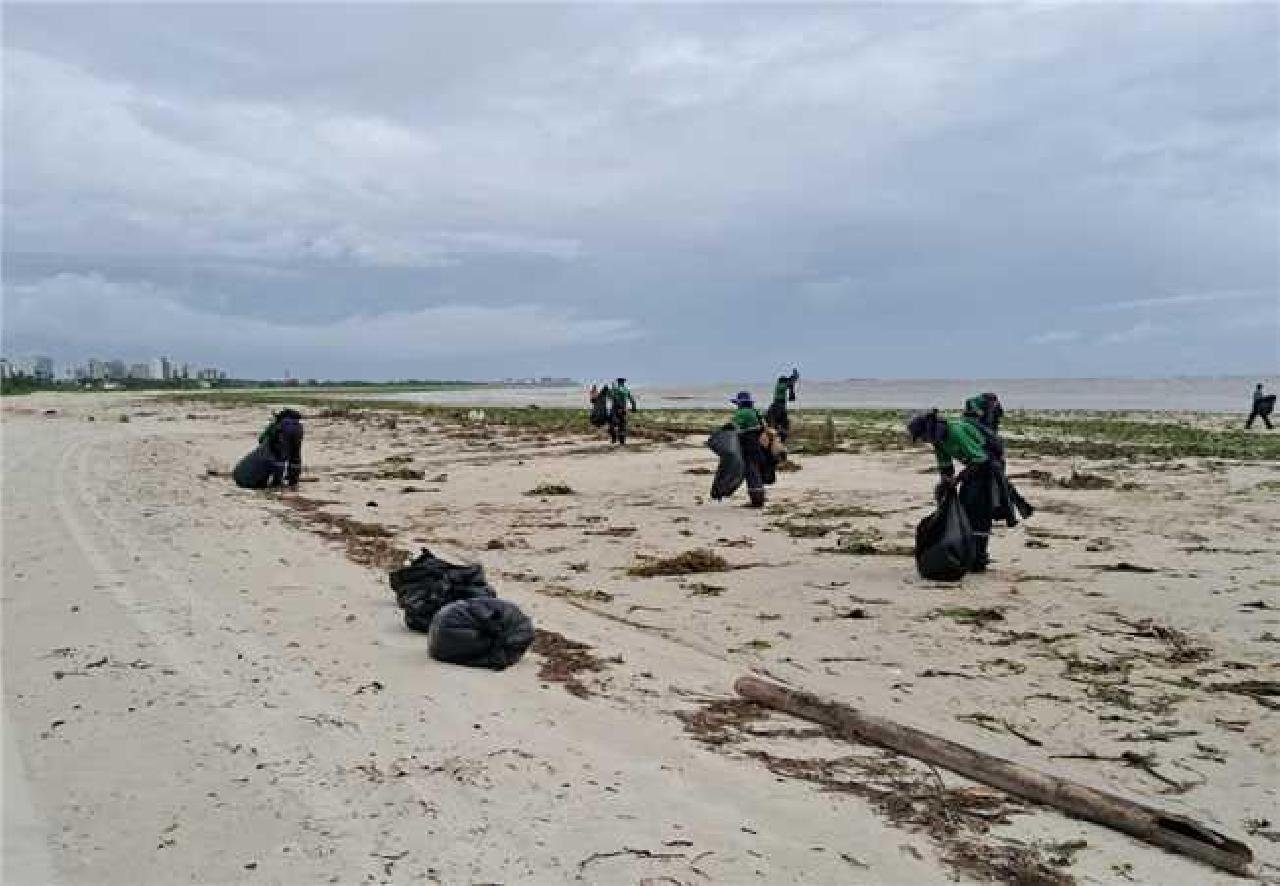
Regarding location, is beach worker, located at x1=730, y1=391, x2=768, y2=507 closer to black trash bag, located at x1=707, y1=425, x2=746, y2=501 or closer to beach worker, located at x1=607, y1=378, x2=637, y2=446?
black trash bag, located at x1=707, y1=425, x2=746, y2=501

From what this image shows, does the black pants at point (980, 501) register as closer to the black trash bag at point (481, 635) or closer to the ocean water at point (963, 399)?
the black trash bag at point (481, 635)

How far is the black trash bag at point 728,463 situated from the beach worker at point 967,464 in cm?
479

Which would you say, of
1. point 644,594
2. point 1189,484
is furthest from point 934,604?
point 1189,484

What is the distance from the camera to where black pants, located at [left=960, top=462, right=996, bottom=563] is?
9.06 metres

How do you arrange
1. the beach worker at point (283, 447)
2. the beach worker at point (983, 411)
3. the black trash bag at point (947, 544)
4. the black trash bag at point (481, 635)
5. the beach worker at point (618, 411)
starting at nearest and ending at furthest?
1. the black trash bag at point (481, 635)
2. the black trash bag at point (947, 544)
3. the beach worker at point (983, 411)
4. the beach worker at point (283, 447)
5. the beach worker at point (618, 411)

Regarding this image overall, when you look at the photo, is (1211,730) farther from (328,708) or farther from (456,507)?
(456,507)

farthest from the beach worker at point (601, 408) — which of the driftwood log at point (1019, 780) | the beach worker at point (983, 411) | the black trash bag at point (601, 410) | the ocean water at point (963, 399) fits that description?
the ocean water at point (963, 399)

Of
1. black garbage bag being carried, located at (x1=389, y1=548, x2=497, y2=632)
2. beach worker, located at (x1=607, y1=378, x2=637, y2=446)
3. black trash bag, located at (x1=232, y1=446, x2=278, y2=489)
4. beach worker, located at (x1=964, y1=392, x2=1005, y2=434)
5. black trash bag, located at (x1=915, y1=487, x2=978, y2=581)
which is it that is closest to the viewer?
black garbage bag being carried, located at (x1=389, y1=548, x2=497, y2=632)

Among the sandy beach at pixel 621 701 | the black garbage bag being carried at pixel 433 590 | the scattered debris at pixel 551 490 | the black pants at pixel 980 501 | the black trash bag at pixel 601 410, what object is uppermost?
the black trash bag at pixel 601 410

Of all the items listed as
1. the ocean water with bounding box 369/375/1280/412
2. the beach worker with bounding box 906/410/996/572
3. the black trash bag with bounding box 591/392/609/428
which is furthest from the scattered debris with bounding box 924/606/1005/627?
the ocean water with bounding box 369/375/1280/412

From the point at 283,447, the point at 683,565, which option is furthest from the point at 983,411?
the point at 283,447

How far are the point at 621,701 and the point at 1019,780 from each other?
222 centimetres

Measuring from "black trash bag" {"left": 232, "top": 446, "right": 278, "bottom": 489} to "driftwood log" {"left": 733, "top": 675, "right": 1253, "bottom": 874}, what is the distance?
40.8 feet

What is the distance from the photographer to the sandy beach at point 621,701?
3.79 meters
